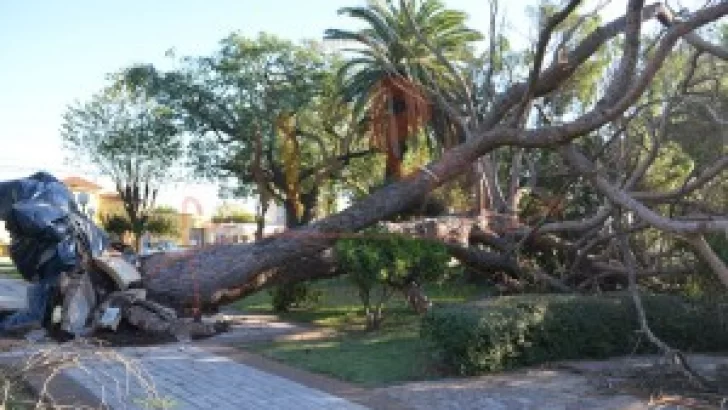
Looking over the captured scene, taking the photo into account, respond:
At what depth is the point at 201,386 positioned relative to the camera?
8.54 metres

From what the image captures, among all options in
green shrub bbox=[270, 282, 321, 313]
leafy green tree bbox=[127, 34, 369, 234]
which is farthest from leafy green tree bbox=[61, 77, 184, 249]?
green shrub bbox=[270, 282, 321, 313]

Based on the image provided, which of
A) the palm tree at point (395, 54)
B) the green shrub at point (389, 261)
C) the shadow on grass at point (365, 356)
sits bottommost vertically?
the shadow on grass at point (365, 356)

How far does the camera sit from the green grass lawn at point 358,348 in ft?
31.1

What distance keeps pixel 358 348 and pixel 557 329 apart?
108 inches

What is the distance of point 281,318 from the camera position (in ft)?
49.1

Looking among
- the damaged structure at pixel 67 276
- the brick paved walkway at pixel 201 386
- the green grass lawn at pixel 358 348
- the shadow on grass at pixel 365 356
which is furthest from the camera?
the damaged structure at pixel 67 276

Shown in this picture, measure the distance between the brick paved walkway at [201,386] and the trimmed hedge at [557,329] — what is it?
1756 mm

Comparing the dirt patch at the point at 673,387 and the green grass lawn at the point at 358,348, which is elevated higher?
the green grass lawn at the point at 358,348

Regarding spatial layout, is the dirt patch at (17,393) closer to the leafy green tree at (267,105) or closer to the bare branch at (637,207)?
the bare branch at (637,207)

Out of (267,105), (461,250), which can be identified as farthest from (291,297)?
(267,105)

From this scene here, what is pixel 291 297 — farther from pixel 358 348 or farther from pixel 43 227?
pixel 43 227

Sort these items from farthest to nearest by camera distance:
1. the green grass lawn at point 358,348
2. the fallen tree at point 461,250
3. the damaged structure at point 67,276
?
the damaged structure at point 67,276 < the fallen tree at point 461,250 < the green grass lawn at point 358,348

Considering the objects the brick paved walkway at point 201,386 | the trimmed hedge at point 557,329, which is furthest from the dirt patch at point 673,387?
the brick paved walkway at point 201,386

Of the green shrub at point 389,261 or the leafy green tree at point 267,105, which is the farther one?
the leafy green tree at point 267,105
